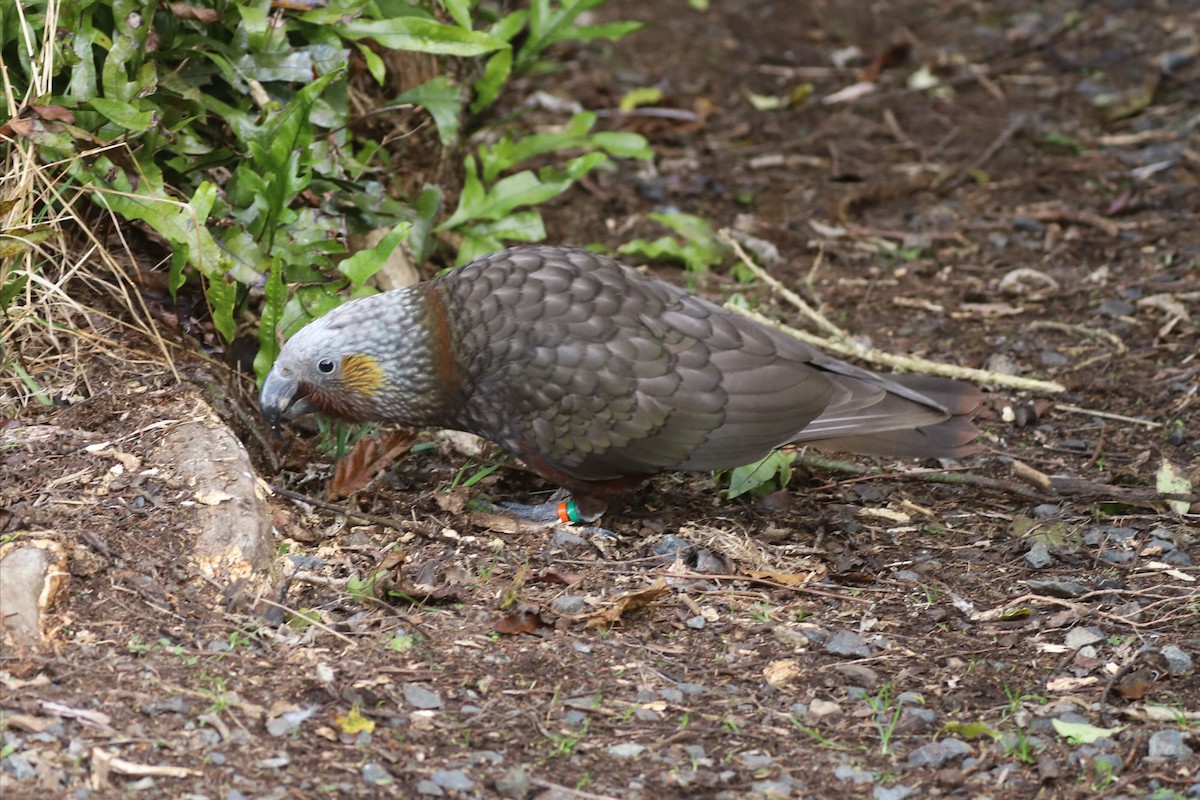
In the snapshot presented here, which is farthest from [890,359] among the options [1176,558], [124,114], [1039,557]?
[124,114]

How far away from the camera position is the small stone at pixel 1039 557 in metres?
4.52

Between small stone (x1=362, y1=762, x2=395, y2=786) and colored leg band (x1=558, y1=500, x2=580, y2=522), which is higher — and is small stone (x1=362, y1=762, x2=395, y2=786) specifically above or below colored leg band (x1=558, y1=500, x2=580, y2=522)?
above

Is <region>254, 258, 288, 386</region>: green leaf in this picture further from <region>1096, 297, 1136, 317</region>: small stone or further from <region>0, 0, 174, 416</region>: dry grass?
<region>1096, 297, 1136, 317</region>: small stone

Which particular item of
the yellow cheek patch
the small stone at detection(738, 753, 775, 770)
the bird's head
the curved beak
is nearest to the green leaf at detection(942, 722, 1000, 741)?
the small stone at detection(738, 753, 775, 770)

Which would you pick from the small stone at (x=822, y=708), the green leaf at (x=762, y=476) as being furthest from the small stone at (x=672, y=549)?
the small stone at (x=822, y=708)

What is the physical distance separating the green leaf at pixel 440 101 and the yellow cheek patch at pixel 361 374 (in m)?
1.61

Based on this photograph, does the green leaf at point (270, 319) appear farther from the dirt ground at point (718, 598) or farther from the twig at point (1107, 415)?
the twig at point (1107, 415)

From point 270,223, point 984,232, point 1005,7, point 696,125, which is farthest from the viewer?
point 1005,7

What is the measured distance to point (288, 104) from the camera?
5082 mm

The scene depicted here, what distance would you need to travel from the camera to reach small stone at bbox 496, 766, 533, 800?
321cm

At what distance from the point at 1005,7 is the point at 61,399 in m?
7.66

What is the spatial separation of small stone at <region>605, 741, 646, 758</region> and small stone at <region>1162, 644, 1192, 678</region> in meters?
1.58

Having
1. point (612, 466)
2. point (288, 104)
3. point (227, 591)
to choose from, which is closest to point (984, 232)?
point (612, 466)

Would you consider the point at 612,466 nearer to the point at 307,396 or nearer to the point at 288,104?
the point at 307,396
